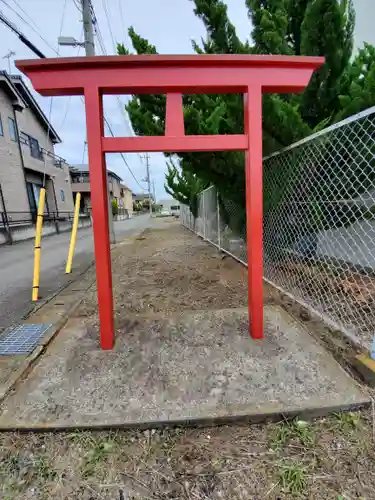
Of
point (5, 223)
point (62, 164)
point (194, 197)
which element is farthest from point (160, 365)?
point (62, 164)

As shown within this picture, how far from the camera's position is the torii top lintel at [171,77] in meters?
1.78

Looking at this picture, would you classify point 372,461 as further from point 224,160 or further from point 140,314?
point 224,160

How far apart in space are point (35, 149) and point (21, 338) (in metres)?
15.9

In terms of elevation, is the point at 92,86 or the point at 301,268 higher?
the point at 92,86

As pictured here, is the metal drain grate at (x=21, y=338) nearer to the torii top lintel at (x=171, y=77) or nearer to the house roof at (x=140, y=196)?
the torii top lintel at (x=171, y=77)

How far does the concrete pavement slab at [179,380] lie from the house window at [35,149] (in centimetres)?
1558

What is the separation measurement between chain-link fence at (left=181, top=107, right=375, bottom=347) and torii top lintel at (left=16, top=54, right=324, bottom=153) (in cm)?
64

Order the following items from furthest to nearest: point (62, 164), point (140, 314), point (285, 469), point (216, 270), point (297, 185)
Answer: point (62, 164)
point (216, 270)
point (297, 185)
point (140, 314)
point (285, 469)

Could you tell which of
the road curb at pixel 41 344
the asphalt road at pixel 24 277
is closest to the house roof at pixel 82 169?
the asphalt road at pixel 24 277

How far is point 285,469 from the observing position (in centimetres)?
113

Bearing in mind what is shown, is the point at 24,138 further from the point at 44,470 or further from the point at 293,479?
the point at 293,479

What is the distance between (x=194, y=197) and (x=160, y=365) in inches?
342

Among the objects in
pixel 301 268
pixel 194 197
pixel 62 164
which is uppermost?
pixel 62 164

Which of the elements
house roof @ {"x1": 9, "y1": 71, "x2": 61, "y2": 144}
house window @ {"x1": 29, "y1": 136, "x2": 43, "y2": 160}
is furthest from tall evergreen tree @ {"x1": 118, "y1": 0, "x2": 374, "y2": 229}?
house window @ {"x1": 29, "y1": 136, "x2": 43, "y2": 160}
